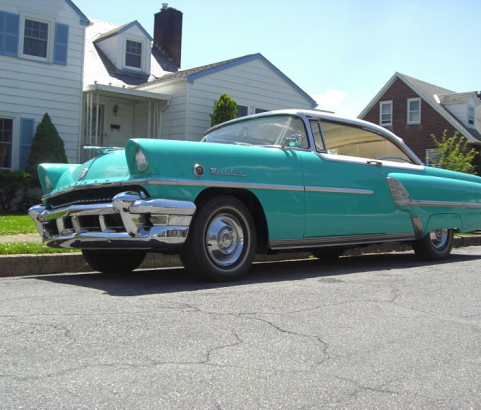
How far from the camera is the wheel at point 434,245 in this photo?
7145 mm

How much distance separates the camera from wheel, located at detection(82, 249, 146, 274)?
18.8ft

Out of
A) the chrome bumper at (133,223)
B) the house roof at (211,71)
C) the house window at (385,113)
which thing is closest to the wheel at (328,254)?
the chrome bumper at (133,223)

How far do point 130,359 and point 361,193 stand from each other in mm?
3887

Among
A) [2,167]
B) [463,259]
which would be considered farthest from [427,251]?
[2,167]

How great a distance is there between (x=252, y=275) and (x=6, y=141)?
1062cm

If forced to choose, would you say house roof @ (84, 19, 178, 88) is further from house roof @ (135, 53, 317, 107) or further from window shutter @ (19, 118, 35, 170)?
window shutter @ (19, 118, 35, 170)

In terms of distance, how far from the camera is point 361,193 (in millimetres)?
6066

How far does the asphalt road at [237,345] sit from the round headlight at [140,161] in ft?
3.16

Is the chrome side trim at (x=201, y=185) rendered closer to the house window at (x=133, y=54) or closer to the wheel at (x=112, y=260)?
the wheel at (x=112, y=260)

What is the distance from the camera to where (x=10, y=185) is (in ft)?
42.7

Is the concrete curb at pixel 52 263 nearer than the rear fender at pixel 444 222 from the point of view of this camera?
Yes

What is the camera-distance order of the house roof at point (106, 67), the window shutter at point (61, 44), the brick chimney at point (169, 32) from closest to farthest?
the window shutter at point (61, 44) < the house roof at point (106, 67) < the brick chimney at point (169, 32)

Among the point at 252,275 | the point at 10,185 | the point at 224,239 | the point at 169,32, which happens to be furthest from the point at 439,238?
the point at 169,32

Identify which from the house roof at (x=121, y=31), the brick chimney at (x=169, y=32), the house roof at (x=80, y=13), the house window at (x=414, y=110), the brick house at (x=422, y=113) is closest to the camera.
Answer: the house roof at (x=80, y=13)
